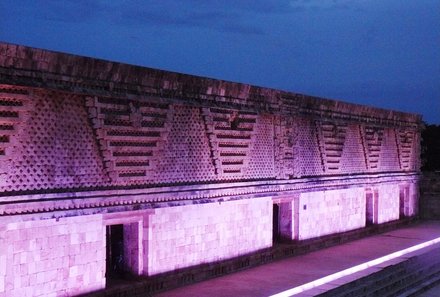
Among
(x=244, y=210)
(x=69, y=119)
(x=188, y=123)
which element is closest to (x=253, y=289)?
(x=244, y=210)

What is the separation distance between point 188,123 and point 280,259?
347 cm

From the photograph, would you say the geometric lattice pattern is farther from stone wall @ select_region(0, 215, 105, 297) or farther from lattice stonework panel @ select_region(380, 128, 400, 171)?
lattice stonework panel @ select_region(380, 128, 400, 171)

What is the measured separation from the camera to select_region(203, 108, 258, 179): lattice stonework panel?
8445 mm

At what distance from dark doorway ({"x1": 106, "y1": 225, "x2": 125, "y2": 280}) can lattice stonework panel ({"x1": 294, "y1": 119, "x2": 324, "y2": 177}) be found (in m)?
4.25

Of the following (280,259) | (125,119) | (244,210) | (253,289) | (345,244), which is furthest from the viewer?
(345,244)

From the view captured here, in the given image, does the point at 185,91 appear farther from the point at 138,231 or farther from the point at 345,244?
the point at 345,244

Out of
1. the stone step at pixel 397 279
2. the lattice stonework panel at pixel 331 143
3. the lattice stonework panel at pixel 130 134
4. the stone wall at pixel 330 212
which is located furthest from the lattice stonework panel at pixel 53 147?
the lattice stonework panel at pixel 331 143

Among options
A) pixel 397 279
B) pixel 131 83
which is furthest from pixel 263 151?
pixel 131 83

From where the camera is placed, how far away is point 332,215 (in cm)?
1177

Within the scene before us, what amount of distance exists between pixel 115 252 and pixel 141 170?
4.19ft

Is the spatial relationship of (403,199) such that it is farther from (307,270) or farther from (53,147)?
(53,147)

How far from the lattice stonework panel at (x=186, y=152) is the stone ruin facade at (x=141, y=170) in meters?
0.02

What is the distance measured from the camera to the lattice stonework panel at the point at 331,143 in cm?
1141

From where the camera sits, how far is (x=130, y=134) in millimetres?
6938
